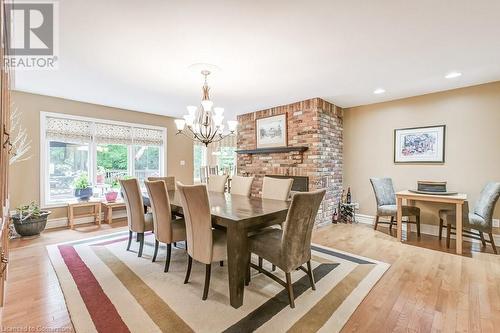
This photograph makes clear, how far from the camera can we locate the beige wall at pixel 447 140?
3492mm

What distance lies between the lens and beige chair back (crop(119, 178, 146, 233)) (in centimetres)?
281

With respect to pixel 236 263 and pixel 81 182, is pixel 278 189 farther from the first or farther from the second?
pixel 81 182

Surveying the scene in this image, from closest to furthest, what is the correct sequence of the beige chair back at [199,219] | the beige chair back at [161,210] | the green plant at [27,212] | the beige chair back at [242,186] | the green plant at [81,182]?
the beige chair back at [199,219], the beige chair back at [161,210], the beige chair back at [242,186], the green plant at [27,212], the green plant at [81,182]

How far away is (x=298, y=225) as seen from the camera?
1.92 metres

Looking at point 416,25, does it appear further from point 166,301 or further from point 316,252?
point 166,301

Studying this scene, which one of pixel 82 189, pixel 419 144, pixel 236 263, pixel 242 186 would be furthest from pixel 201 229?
pixel 419 144

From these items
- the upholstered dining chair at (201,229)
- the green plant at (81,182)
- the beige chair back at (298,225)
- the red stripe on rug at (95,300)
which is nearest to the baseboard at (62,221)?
the green plant at (81,182)

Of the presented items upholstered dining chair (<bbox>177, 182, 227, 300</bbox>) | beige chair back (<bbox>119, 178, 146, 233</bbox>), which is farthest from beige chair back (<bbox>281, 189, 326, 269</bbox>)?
beige chair back (<bbox>119, 178, 146, 233</bbox>)

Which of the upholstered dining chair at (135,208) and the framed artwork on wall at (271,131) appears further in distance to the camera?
the framed artwork on wall at (271,131)

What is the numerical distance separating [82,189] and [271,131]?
148 inches

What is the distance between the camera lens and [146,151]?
553 centimetres

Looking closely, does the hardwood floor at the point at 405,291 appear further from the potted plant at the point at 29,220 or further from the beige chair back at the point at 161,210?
the beige chair back at the point at 161,210

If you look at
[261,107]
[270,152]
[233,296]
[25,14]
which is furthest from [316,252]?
[25,14]

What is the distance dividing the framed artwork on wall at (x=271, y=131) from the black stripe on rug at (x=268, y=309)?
2915mm
